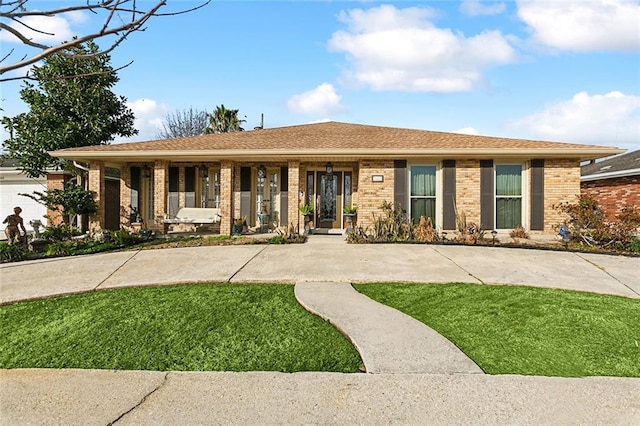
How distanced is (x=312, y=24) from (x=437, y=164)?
6.03m

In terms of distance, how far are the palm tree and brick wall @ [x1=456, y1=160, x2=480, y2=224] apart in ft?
72.1

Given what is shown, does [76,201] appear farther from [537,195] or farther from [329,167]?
[537,195]

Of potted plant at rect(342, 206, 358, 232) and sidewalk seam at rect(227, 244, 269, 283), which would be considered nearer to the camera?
sidewalk seam at rect(227, 244, 269, 283)

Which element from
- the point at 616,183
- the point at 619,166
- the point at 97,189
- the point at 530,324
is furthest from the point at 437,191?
the point at 97,189

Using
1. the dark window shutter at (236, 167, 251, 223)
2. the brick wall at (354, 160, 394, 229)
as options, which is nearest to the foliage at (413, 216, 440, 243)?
the brick wall at (354, 160, 394, 229)

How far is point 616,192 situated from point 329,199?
1184cm

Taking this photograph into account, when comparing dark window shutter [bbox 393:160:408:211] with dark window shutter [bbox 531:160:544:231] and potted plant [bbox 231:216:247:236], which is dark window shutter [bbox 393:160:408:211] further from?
potted plant [bbox 231:216:247:236]

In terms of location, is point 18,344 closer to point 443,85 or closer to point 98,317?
point 98,317

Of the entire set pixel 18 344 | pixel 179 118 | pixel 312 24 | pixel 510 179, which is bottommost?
pixel 18 344

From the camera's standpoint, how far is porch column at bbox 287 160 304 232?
12.2m

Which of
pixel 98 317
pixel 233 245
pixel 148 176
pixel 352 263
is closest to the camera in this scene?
pixel 98 317

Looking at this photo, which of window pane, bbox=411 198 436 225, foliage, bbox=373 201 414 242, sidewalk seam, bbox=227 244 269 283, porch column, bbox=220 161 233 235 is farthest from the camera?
porch column, bbox=220 161 233 235

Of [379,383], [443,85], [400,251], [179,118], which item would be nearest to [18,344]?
[379,383]

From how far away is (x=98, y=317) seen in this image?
5.02 metres
